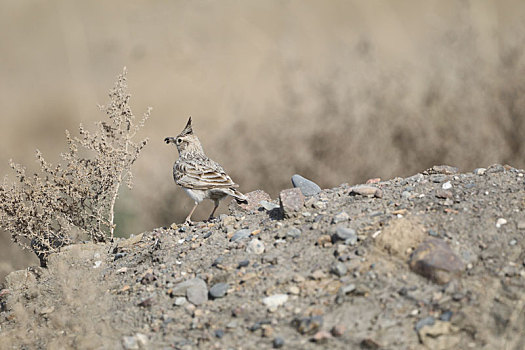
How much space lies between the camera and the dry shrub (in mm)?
3447

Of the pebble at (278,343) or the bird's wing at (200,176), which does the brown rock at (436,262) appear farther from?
the bird's wing at (200,176)

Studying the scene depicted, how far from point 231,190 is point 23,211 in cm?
119

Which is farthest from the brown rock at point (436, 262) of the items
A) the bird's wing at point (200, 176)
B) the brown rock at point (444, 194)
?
the bird's wing at point (200, 176)

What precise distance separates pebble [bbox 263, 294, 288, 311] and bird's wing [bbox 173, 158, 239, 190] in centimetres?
144

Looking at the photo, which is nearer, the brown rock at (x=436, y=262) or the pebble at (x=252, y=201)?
the brown rock at (x=436, y=262)

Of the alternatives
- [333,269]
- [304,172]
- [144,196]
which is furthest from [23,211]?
[304,172]

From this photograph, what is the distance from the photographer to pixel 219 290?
92.2 inches

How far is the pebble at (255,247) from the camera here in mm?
2582

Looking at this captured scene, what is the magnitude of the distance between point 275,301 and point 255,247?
0.43 meters

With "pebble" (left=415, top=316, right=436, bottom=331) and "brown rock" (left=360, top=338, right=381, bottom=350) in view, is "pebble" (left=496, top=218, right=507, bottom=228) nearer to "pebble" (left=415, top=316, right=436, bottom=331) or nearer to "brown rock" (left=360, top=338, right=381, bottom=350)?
"pebble" (left=415, top=316, right=436, bottom=331)

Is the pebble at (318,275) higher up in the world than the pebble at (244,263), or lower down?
lower down

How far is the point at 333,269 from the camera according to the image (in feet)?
7.45

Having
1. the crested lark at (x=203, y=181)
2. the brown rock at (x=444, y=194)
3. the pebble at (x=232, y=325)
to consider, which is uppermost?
the crested lark at (x=203, y=181)

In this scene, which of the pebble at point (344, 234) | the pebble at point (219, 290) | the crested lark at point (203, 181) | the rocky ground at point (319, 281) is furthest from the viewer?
the crested lark at point (203, 181)
